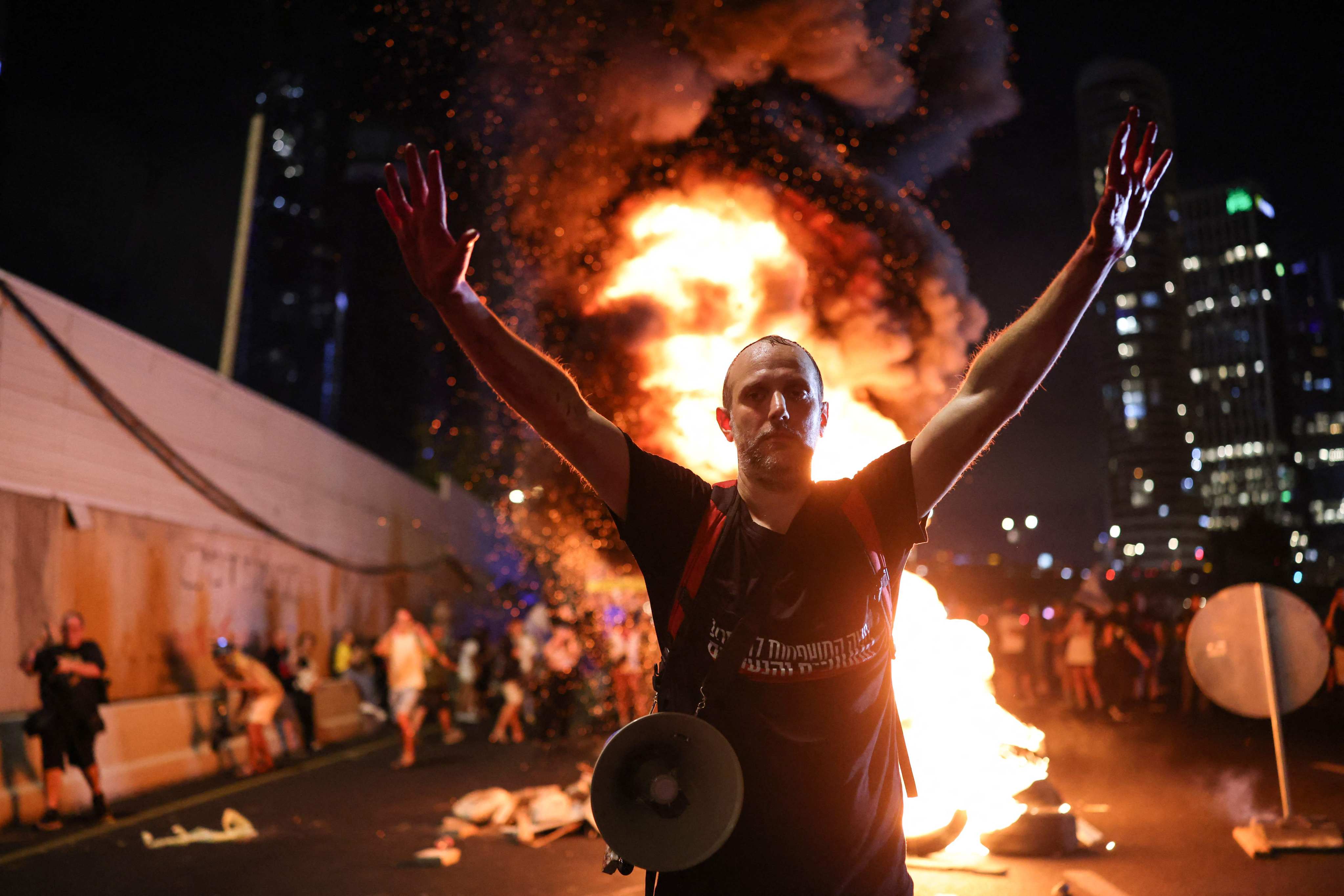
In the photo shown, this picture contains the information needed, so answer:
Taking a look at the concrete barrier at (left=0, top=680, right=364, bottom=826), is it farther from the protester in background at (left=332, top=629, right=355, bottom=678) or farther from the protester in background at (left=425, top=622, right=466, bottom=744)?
the protester in background at (left=332, top=629, right=355, bottom=678)

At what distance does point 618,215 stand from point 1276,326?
15710 cm

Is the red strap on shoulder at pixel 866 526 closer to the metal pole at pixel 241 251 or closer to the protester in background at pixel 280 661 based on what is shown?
the protester in background at pixel 280 661

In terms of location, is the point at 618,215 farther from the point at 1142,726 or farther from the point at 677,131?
the point at 1142,726

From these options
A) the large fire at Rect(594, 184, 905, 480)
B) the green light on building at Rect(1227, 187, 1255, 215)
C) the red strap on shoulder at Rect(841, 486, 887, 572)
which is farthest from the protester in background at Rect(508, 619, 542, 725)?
the green light on building at Rect(1227, 187, 1255, 215)

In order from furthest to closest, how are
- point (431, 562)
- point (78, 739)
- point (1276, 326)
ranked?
point (1276, 326) → point (431, 562) → point (78, 739)

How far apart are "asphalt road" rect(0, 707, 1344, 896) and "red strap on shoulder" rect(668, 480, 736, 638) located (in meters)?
5.14

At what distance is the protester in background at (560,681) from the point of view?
14969 mm

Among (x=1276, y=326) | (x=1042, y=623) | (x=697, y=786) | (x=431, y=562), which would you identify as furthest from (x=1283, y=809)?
(x=1276, y=326)

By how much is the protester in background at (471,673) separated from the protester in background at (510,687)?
189 centimetres

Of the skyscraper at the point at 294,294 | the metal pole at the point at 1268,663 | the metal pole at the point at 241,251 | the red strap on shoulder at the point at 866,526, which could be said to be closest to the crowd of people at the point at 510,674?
the metal pole at the point at 1268,663

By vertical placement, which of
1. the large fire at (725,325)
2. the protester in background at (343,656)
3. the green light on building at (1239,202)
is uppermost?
the green light on building at (1239,202)

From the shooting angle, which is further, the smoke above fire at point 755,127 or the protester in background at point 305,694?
the protester in background at point 305,694

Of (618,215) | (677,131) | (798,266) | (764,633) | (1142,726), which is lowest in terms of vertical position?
(1142,726)

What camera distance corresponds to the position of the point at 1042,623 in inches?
819
